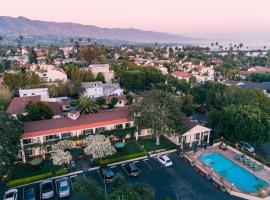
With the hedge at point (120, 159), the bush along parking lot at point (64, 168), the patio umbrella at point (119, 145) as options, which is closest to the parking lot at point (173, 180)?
the hedge at point (120, 159)

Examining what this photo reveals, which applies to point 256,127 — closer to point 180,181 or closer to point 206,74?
point 180,181

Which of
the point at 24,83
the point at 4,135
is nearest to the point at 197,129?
the point at 4,135

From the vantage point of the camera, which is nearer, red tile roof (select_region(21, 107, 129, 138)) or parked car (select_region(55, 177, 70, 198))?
parked car (select_region(55, 177, 70, 198))

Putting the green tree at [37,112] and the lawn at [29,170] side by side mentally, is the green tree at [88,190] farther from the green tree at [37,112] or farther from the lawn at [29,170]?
the green tree at [37,112]

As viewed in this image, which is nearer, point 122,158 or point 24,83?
point 122,158

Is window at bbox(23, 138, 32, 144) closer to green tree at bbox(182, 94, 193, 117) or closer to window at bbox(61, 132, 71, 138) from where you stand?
window at bbox(61, 132, 71, 138)

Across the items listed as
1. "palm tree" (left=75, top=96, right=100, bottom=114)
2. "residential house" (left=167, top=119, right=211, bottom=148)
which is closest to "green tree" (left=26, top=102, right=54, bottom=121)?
"palm tree" (left=75, top=96, right=100, bottom=114)
